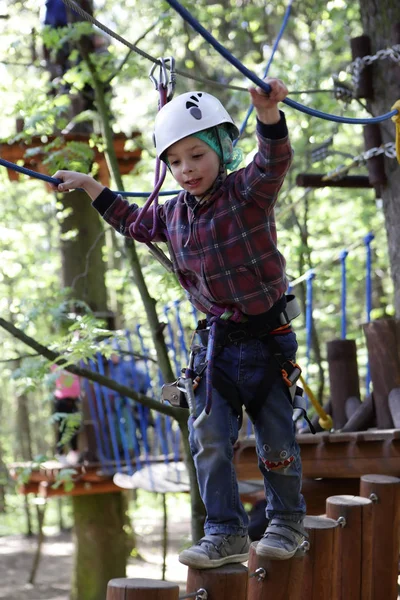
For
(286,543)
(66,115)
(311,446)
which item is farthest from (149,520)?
(286,543)

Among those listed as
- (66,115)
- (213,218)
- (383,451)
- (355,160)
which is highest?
(66,115)

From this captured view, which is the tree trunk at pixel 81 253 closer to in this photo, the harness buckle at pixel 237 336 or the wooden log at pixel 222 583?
the harness buckle at pixel 237 336

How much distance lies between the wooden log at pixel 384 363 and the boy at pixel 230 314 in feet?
5.47

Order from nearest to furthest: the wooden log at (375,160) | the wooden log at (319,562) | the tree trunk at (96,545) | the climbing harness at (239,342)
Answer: the climbing harness at (239,342)
the wooden log at (319,562)
the wooden log at (375,160)
the tree trunk at (96,545)

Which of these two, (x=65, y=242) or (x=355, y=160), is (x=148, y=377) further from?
(x=355, y=160)

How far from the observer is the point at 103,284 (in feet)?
25.0

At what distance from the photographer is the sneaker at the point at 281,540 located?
242cm

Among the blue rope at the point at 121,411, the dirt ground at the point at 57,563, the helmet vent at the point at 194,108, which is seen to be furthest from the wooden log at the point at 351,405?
the dirt ground at the point at 57,563

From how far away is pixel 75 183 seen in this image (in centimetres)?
263

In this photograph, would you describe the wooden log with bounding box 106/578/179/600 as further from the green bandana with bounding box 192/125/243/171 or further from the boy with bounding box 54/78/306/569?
the green bandana with bounding box 192/125/243/171

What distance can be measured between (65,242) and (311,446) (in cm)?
430

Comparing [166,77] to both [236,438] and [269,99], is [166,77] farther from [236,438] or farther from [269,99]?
[236,438]

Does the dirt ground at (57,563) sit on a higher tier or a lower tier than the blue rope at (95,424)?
lower

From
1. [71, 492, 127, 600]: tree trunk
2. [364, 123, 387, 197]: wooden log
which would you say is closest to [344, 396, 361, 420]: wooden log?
[364, 123, 387, 197]: wooden log
